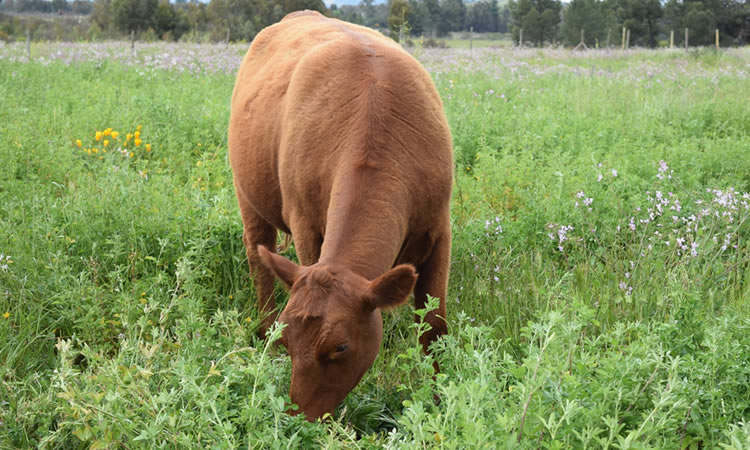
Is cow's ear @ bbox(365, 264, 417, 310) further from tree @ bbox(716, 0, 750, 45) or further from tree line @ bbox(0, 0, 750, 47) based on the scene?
tree @ bbox(716, 0, 750, 45)

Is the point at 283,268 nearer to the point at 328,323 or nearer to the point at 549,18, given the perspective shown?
the point at 328,323

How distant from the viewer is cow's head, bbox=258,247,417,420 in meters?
2.91

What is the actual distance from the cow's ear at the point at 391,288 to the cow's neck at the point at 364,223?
8.9 inches

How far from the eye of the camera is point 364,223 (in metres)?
3.32

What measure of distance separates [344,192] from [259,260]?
1686mm

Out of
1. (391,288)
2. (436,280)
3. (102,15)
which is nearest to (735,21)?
(102,15)

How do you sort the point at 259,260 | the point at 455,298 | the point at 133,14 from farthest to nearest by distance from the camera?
the point at 133,14, the point at 259,260, the point at 455,298

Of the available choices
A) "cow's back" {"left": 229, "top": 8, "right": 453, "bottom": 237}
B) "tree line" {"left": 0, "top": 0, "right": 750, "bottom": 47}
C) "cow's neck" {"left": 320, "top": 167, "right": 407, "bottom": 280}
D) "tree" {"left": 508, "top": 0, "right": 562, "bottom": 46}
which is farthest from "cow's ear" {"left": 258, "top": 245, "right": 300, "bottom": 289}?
"tree" {"left": 508, "top": 0, "right": 562, "bottom": 46}

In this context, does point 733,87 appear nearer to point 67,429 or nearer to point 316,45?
point 316,45

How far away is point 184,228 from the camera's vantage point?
16.1 feet

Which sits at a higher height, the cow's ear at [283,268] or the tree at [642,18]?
the tree at [642,18]

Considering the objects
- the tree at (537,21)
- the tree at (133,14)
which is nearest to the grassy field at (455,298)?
the tree at (133,14)

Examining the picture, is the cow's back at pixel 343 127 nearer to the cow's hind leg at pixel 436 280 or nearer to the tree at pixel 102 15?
the cow's hind leg at pixel 436 280

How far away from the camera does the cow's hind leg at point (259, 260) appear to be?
486cm
